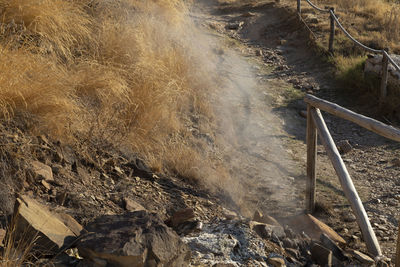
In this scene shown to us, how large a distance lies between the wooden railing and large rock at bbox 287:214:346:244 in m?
0.27

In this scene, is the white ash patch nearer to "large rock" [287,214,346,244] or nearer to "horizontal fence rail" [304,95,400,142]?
"large rock" [287,214,346,244]

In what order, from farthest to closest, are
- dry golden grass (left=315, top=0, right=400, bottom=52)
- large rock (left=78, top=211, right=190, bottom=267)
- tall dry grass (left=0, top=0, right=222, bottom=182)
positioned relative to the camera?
dry golden grass (left=315, top=0, right=400, bottom=52), tall dry grass (left=0, top=0, right=222, bottom=182), large rock (left=78, top=211, right=190, bottom=267)

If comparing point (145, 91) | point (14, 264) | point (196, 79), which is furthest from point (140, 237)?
point (196, 79)

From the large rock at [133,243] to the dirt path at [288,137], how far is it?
1856 millimetres

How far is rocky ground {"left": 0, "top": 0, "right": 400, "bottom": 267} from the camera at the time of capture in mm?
2688

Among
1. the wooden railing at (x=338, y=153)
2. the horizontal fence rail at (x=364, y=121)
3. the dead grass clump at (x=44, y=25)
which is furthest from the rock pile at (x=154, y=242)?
the dead grass clump at (x=44, y=25)

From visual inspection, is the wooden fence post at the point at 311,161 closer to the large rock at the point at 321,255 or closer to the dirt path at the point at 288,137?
the dirt path at the point at 288,137

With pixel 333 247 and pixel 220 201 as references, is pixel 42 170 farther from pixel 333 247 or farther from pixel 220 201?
pixel 333 247

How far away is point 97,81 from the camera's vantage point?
15.1 feet

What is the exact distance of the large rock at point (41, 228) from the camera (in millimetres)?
2666

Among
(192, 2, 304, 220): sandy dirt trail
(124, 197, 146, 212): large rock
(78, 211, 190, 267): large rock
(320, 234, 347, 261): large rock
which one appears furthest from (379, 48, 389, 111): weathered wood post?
(78, 211, 190, 267): large rock

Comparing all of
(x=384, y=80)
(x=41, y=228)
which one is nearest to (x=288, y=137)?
(x=384, y=80)

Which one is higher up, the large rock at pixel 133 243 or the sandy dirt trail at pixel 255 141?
the large rock at pixel 133 243

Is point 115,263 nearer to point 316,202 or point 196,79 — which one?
point 316,202
